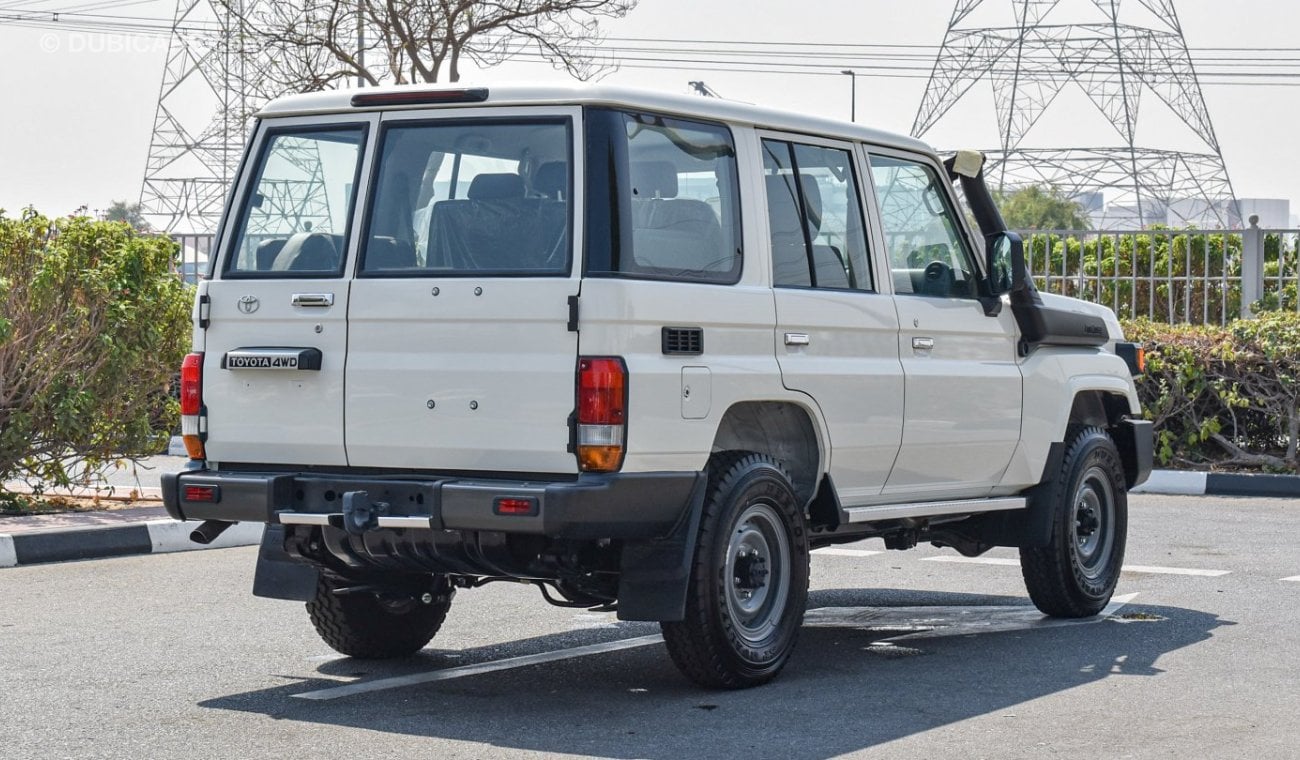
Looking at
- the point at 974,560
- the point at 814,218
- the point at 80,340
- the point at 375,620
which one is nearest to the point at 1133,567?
the point at 974,560

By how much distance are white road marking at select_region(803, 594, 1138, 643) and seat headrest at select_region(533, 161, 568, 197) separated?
279 centimetres

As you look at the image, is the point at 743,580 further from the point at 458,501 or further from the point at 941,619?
the point at 941,619

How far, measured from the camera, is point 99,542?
10562 millimetres

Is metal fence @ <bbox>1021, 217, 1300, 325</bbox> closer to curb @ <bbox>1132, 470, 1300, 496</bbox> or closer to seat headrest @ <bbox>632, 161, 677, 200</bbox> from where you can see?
curb @ <bbox>1132, 470, 1300, 496</bbox>

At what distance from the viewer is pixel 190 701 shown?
6.33m

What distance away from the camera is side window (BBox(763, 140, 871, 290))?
22.3 ft

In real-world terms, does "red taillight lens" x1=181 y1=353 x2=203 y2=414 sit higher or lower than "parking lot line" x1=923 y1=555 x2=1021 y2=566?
higher

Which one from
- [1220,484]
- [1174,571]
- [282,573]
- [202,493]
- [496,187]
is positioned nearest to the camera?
[496,187]

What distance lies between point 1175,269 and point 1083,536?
10483 millimetres

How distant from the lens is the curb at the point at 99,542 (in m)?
10.2

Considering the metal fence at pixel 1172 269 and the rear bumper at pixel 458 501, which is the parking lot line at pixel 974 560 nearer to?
the rear bumper at pixel 458 501

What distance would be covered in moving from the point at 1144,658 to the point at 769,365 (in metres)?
2.08

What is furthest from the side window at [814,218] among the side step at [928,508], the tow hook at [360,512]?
the tow hook at [360,512]

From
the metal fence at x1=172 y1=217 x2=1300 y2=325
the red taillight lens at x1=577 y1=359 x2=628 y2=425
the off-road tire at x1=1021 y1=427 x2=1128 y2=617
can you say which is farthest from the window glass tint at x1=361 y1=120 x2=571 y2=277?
the metal fence at x1=172 y1=217 x2=1300 y2=325
